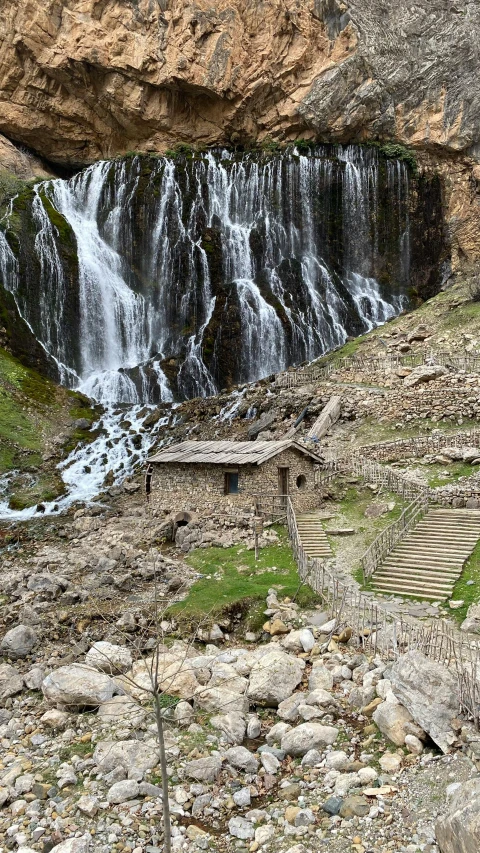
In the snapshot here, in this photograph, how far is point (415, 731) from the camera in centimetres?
838

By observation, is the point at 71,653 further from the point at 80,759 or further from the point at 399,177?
the point at 399,177

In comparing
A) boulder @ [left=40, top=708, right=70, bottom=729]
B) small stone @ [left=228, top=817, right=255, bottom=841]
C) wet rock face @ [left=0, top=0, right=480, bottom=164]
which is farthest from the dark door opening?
wet rock face @ [left=0, top=0, right=480, bottom=164]

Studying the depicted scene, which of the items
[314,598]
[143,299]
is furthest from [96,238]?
[314,598]

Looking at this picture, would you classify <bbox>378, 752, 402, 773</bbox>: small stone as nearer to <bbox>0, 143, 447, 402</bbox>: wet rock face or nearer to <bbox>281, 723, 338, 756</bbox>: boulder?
<bbox>281, 723, 338, 756</bbox>: boulder

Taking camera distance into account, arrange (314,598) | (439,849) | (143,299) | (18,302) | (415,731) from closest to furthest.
Result: (439,849) → (415,731) → (314,598) → (18,302) → (143,299)

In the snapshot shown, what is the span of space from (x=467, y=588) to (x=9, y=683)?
412 inches

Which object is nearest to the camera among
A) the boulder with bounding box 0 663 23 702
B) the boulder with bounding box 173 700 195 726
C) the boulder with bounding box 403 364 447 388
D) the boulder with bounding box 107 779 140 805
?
the boulder with bounding box 107 779 140 805

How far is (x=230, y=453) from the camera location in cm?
2320

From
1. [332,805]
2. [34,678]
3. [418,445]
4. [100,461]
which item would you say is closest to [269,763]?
[332,805]

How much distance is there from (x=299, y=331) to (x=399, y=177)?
2228 cm

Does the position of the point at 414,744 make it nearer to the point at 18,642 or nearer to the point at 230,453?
the point at 18,642

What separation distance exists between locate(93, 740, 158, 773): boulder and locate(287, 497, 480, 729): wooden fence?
4.35 m

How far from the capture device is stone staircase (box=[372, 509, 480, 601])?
1522 cm

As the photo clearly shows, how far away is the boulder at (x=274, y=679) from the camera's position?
34.1ft
